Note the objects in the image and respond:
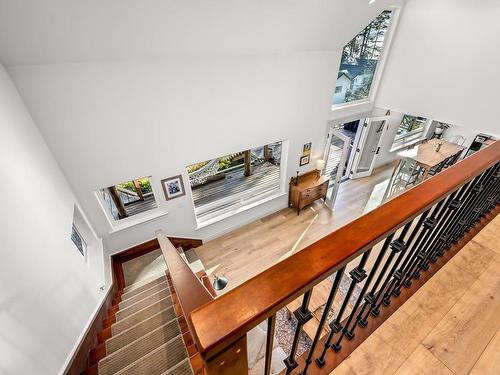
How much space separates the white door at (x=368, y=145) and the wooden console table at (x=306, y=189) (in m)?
1.62

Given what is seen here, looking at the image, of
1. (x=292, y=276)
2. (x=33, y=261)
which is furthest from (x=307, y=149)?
(x=292, y=276)

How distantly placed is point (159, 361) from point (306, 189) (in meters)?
4.32

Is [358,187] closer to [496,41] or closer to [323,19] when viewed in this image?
[496,41]

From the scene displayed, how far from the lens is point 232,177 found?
25.2 feet

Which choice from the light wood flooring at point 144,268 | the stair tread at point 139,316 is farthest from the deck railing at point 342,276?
the light wood flooring at point 144,268

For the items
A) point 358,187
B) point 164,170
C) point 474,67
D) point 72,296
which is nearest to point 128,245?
point 164,170

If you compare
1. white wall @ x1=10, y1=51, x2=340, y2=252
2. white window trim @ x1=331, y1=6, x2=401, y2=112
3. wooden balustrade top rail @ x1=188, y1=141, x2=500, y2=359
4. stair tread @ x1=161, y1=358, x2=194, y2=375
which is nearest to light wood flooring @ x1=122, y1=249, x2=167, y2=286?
white wall @ x1=10, y1=51, x2=340, y2=252

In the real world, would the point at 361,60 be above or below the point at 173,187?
above

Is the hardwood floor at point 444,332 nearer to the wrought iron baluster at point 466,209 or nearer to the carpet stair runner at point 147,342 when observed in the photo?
the wrought iron baluster at point 466,209

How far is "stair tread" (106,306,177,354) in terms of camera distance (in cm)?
212

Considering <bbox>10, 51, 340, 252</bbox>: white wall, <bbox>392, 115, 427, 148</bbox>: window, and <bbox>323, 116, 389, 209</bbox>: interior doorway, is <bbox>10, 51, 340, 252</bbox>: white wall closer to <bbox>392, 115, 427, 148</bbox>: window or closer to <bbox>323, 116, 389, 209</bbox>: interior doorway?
<bbox>323, 116, 389, 209</bbox>: interior doorway

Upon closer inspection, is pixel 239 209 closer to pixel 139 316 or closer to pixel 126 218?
pixel 126 218

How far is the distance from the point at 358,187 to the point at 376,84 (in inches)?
110

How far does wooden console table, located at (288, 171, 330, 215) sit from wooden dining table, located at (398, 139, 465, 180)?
2.11 m
